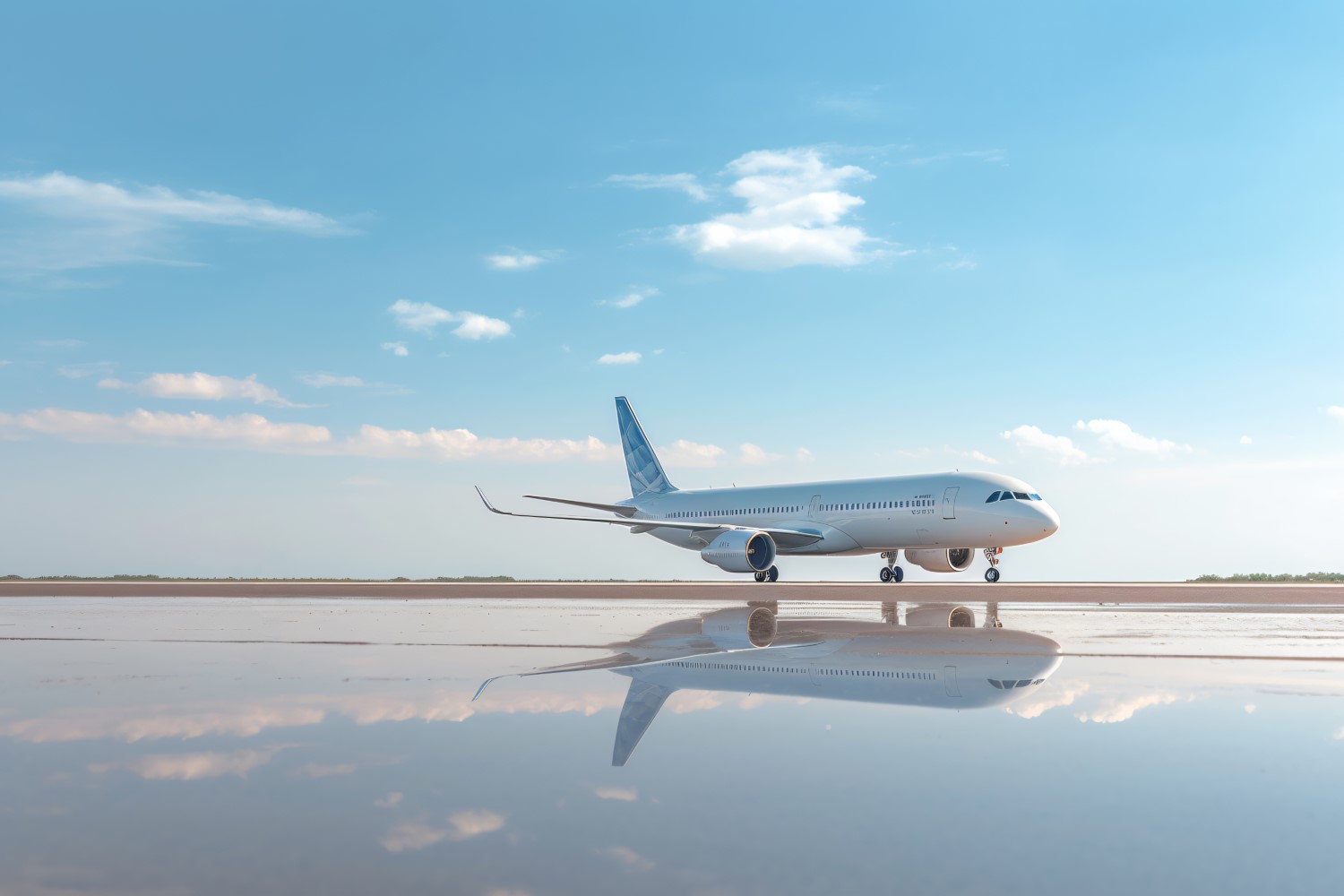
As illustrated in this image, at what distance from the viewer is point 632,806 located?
366cm

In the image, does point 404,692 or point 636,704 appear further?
point 404,692

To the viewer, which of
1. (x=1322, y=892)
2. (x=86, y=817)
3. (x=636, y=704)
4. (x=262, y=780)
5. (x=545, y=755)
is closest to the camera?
(x=1322, y=892)

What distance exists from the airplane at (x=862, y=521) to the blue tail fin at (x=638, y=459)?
386 cm

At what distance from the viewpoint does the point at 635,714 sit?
5.60m

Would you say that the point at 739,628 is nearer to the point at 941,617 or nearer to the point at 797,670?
the point at 941,617

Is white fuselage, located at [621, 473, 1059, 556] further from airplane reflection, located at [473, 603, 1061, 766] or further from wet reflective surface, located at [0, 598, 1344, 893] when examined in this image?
wet reflective surface, located at [0, 598, 1344, 893]

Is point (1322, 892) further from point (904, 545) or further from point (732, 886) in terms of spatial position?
point (904, 545)

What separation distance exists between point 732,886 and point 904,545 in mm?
32849

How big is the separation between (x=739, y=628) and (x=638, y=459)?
121ft

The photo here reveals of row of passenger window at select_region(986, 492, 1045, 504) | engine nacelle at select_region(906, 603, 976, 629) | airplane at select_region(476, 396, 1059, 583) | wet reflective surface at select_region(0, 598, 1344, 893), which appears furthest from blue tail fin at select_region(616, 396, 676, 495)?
wet reflective surface at select_region(0, 598, 1344, 893)

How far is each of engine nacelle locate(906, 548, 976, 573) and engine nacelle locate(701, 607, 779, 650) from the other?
768 inches

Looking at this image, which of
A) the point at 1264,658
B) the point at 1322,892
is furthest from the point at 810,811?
the point at 1264,658

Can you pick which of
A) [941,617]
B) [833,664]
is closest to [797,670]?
[833,664]

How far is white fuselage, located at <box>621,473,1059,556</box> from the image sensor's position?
3112 centimetres
